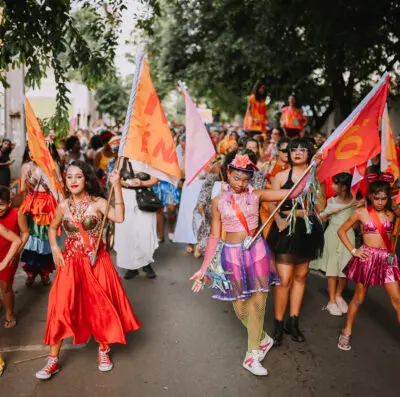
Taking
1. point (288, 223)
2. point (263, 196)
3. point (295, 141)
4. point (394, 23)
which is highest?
point (394, 23)

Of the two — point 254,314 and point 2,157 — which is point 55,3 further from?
point 2,157

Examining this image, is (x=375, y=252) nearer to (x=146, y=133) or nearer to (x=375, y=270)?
(x=375, y=270)

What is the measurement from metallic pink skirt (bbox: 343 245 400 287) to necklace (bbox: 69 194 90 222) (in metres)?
2.41

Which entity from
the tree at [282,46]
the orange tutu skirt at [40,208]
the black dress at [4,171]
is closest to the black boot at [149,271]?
the orange tutu skirt at [40,208]

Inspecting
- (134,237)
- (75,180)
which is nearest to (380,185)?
(75,180)

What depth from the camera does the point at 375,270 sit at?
14.2 feet

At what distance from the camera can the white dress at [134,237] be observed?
6.64m

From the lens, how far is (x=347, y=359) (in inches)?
170

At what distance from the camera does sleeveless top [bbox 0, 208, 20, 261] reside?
4.66 m

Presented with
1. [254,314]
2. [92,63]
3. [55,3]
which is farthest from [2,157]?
[254,314]

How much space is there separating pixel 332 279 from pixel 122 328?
2.66 metres

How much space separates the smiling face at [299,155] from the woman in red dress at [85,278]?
1.65 m

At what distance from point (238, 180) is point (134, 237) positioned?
3.03 m

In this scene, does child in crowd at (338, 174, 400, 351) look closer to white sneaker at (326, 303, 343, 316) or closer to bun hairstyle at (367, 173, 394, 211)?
bun hairstyle at (367, 173, 394, 211)
